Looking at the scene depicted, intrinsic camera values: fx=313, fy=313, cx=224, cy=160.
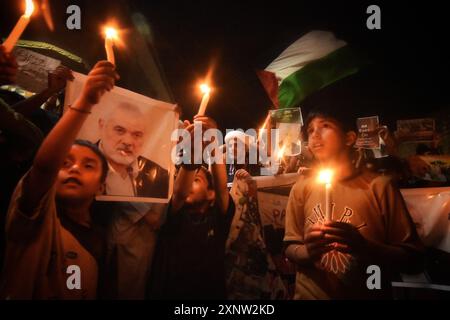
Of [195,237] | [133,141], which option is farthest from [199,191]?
[133,141]

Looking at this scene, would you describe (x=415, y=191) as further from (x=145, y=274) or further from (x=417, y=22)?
(x=145, y=274)

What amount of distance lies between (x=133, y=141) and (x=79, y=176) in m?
0.52

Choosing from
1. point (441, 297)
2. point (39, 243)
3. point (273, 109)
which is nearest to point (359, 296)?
point (441, 297)

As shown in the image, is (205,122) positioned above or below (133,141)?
above

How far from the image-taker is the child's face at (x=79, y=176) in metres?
2.48

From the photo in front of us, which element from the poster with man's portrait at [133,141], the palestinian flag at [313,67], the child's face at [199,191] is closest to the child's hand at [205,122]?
the poster with man's portrait at [133,141]

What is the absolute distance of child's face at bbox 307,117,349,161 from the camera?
3211 millimetres

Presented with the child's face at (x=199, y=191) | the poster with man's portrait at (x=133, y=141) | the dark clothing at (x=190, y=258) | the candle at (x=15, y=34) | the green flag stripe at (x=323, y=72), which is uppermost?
the green flag stripe at (x=323, y=72)

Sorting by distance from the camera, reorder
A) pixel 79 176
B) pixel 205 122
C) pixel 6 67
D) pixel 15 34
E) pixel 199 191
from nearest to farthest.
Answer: pixel 15 34 → pixel 6 67 → pixel 79 176 → pixel 205 122 → pixel 199 191

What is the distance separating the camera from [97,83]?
2307mm

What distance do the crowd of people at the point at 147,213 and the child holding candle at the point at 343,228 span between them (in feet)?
0.03

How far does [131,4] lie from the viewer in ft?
10.8

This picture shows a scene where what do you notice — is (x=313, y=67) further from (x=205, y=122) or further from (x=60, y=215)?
(x=60, y=215)

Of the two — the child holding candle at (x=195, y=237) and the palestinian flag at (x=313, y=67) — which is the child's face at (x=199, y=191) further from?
the palestinian flag at (x=313, y=67)
